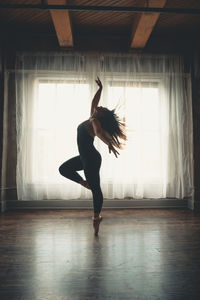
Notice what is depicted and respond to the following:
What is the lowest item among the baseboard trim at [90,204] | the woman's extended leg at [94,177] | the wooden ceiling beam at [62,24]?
the baseboard trim at [90,204]

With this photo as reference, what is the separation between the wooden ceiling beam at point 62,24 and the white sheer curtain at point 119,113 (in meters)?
0.30

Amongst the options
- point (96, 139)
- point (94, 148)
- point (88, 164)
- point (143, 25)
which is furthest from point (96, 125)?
point (143, 25)

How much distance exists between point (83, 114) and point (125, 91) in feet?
2.87

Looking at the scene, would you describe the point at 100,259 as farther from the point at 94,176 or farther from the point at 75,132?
the point at 75,132

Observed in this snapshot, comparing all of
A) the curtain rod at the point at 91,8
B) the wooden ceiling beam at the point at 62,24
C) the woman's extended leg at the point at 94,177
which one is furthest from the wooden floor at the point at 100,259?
the wooden ceiling beam at the point at 62,24

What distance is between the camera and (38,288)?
60.6 inches

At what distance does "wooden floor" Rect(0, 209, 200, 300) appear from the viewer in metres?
1.51

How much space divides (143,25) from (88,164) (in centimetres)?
247

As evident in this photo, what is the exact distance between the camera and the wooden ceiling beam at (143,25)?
3168 mm

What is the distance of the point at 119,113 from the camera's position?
4344 mm

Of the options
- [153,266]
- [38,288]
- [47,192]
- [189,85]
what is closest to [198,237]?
[153,266]

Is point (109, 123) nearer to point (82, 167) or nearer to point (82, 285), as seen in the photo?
point (82, 167)

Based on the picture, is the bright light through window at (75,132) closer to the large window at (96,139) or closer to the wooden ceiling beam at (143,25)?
the large window at (96,139)

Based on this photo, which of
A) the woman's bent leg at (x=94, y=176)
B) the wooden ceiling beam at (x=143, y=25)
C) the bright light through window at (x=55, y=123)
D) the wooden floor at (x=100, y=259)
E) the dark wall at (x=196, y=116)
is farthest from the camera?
the dark wall at (x=196, y=116)
